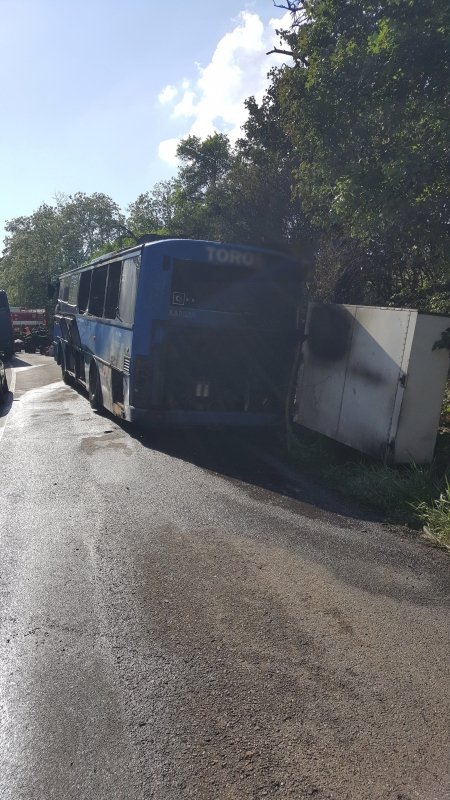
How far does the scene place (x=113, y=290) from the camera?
11172mm

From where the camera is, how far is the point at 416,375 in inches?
280

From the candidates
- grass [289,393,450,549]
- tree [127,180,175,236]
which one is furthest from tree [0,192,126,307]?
grass [289,393,450,549]

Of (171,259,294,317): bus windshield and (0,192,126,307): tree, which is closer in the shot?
(171,259,294,317): bus windshield

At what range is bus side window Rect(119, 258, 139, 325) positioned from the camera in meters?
9.45

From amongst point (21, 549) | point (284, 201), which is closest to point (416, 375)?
point (21, 549)

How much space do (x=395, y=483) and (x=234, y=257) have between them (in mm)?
4404

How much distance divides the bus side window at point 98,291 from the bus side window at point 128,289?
1797mm

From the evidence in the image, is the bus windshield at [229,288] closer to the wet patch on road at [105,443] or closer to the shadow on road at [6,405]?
the wet patch on road at [105,443]

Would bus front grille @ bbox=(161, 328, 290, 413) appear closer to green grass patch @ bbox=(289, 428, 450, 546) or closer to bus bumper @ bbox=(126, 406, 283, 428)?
bus bumper @ bbox=(126, 406, 283, 428)

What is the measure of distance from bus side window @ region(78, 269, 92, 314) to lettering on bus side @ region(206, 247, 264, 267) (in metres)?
5.35

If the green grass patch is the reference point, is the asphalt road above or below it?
below

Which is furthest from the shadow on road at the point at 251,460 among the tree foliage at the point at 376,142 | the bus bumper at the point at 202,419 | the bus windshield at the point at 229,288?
the tree foliage at the point at 376,142

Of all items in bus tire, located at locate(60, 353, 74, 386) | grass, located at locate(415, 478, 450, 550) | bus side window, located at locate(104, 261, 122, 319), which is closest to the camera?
grass, located at locate(415, 478, 450, 550)

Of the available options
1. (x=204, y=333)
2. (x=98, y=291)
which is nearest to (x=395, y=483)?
(x=204, y=333)
